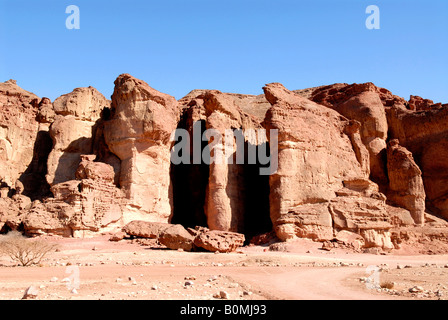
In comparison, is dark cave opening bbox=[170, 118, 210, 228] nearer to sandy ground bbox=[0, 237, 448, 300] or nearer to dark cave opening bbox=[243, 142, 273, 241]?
dark cave opening bbox=[243, 142, 273, 241]

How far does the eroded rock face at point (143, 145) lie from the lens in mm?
25859

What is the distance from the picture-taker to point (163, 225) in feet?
76.4

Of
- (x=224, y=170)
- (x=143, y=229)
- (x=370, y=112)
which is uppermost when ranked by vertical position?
(x=370, y=112)

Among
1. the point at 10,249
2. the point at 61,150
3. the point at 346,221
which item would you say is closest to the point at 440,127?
the point at 346,221

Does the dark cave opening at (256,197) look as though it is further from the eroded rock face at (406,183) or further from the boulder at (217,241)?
the boulder at (217,241)

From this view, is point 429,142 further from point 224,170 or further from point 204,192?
point 204,192

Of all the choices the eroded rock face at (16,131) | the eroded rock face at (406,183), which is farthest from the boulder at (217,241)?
the eroded rock face at (16,131)

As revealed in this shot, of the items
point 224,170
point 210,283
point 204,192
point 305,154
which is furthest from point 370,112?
point 210,283

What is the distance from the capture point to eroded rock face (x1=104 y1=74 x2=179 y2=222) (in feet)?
84.8

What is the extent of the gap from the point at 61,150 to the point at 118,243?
1024 centimetres

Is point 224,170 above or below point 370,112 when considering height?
below

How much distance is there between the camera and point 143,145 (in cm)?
2645

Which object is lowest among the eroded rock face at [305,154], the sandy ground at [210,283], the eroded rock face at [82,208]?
the sandy ground at [210,283]
